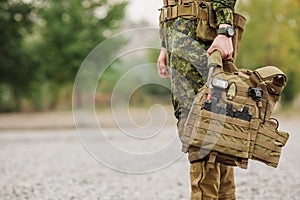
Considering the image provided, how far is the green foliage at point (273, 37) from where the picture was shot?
1711cm

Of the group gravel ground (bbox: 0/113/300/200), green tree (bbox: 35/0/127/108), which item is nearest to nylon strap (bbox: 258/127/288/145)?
gravel ground (bbox: 0/113/300/200)

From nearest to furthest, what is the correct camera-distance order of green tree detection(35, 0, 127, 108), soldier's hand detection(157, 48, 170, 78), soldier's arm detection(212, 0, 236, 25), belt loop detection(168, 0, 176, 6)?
soldier's arm detection(212, 0, 236, 25) < belt loop detection(168, 0, 176, 6) < soldier's hand detection(157, 48, 170, 78) < green tree detection(35, 0, 127, 108)

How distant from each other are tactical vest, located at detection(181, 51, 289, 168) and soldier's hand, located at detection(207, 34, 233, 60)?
44 millimetres

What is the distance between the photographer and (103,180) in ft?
15.1

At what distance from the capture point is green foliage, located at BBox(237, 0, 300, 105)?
1711cm

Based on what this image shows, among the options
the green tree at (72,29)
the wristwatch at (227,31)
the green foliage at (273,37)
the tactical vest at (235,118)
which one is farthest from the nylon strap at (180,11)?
the green foliage at (273,37)

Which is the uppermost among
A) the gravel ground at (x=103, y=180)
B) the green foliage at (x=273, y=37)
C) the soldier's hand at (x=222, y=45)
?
the soldier's hand at (x=222, y=45)

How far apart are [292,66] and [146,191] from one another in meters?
14.1

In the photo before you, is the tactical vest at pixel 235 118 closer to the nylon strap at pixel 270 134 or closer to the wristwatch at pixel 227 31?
the nylon strap at pixel 270 134

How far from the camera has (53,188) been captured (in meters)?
4.20

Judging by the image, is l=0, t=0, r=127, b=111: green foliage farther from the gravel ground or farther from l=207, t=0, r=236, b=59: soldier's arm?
l=207, t=0, r=236, b=59: soldier's arm

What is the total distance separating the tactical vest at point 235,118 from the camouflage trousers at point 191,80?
0.11 m

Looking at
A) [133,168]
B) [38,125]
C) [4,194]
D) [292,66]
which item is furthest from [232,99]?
[292,66]

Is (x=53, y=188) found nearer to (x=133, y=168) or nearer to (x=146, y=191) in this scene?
(x=146, y=191)
